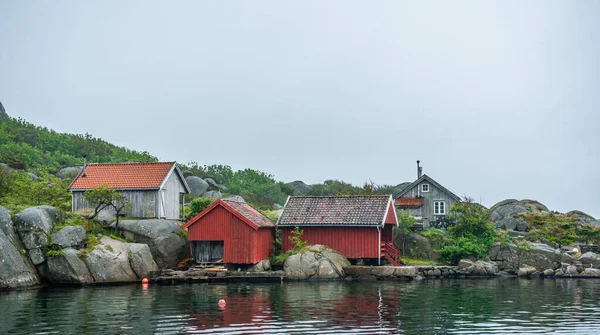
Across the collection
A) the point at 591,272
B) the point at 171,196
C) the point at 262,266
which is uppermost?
the point at 171,196

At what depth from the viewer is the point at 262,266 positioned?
44.3 meters

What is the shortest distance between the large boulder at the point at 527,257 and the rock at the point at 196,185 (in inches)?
1318

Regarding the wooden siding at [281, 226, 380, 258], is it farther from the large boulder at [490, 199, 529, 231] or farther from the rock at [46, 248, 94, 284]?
the rock at [46, 248, 94, 284]

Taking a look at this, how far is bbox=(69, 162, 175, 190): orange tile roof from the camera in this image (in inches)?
1901

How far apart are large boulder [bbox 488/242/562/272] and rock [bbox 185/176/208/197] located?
3348 centimetres

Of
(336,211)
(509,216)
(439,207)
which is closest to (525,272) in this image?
(509,216)

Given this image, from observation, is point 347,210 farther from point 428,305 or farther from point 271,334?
point 271,334

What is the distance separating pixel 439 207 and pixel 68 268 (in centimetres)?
3262

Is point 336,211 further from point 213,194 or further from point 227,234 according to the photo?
point 213,194

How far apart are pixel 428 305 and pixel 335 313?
5.61 meters

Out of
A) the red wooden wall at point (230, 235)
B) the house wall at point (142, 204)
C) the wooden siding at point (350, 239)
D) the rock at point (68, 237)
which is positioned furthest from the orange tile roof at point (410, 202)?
the rock at point (68, 237)

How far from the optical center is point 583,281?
1718 inches

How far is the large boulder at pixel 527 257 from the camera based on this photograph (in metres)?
47.4

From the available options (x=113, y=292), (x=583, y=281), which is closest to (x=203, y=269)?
(x=113, y=292)
